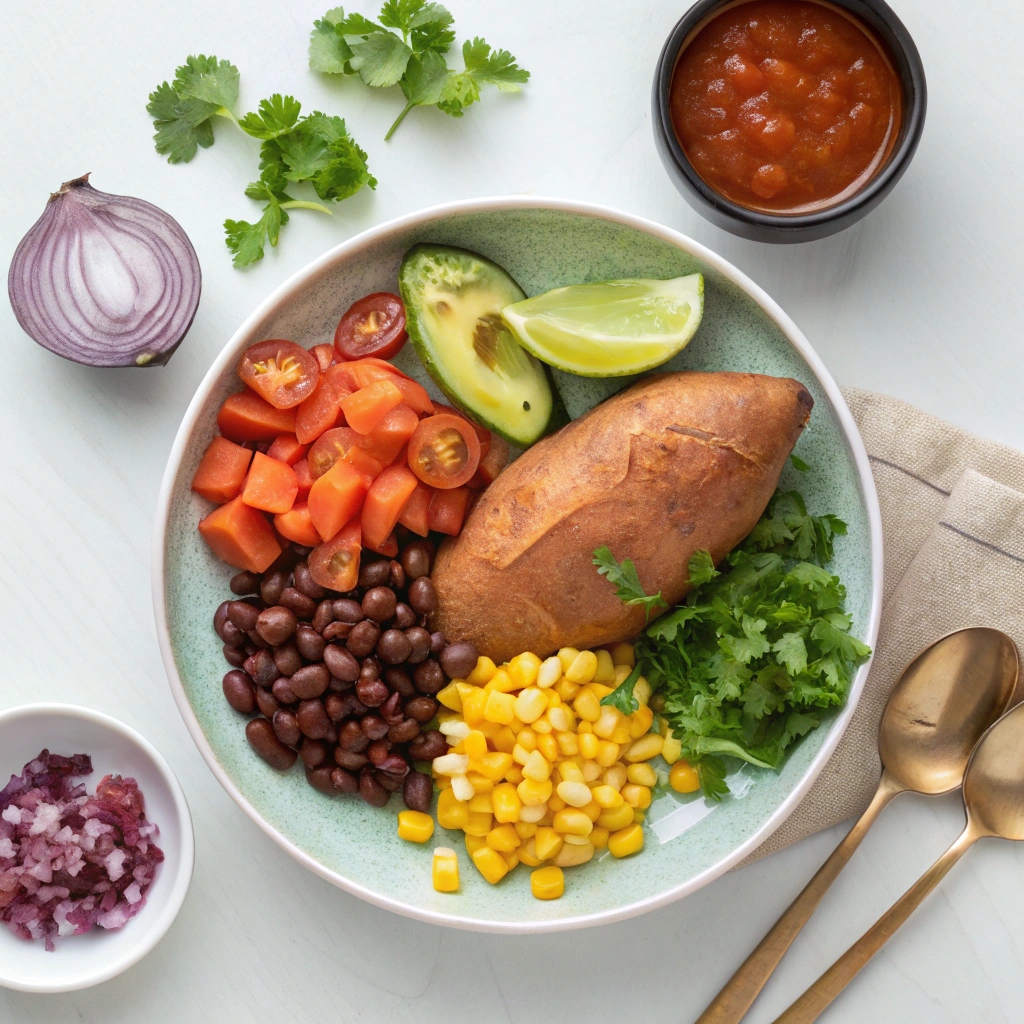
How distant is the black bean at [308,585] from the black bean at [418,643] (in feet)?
0.95

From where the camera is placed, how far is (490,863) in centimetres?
278

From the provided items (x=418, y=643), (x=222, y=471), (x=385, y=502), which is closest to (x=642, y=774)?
(x=418, y=643)

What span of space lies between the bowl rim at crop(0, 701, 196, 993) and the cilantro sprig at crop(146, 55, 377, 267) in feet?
4.98

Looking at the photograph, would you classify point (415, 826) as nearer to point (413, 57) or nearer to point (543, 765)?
point (543, 765)

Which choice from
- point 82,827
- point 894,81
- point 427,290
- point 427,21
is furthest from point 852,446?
point 82,827

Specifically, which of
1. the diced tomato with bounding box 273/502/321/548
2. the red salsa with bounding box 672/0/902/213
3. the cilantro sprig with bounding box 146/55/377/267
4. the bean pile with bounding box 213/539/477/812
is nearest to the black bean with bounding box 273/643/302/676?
the bean pile with bounding box 213/539/477/812

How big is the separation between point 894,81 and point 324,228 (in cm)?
182

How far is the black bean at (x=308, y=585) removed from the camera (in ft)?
8.87

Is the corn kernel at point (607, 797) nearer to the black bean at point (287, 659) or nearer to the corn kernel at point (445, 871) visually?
the corn kernel at point (445, 871)

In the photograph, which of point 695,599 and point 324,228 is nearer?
point 695,599

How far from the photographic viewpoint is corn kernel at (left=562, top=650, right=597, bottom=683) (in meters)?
2.71

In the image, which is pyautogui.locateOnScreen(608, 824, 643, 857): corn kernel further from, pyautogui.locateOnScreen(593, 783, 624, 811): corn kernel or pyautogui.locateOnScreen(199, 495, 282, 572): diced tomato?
pyautogui.locateOnScreen(199, 495, 282, 572): diced tomato

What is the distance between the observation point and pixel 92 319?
2.88 m

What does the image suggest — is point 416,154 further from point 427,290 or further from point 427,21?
point 427,290
